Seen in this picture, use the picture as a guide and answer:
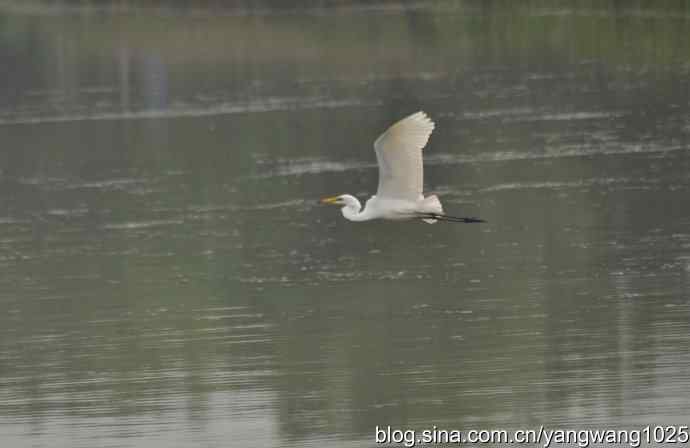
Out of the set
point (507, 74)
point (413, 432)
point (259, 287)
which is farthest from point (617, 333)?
point (507, 74)

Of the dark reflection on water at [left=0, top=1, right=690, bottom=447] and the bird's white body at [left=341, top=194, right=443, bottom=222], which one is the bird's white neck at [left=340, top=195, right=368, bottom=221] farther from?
the dark reflection on water at [left=0, top=1, right=690, bottom=447]

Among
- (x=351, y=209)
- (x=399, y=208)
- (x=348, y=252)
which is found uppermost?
(x=348, y=252)

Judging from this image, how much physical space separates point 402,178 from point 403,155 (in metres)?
0.40

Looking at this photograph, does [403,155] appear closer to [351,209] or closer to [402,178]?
[402,178]

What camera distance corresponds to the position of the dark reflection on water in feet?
49.1

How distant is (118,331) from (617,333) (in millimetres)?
4499

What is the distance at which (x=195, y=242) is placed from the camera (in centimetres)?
2261

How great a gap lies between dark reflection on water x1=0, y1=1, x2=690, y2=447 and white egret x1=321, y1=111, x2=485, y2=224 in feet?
3.22

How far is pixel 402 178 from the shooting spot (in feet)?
54.9

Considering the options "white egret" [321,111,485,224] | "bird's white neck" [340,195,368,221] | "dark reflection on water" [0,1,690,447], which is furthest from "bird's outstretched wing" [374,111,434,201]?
"dark reflection on water" [0,1,690,447]

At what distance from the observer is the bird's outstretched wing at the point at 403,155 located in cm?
1597

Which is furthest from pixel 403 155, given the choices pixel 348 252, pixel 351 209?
pixel 348 252

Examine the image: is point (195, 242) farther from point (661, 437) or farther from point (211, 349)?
point (661, 437)

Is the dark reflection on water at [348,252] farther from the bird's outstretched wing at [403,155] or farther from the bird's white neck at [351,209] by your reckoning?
the bird's outstretched wing at [403,155]
